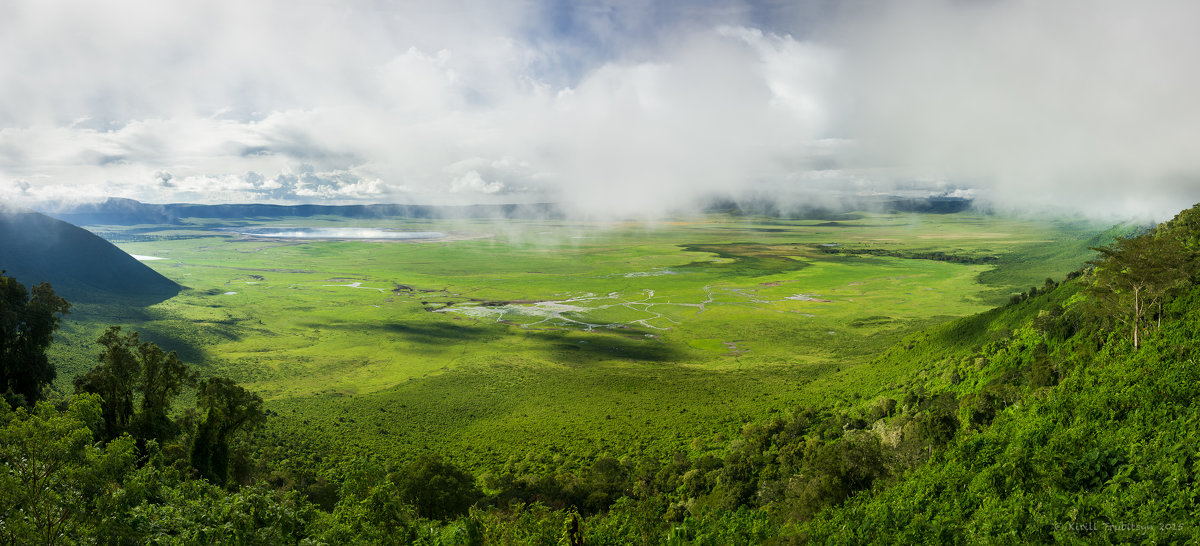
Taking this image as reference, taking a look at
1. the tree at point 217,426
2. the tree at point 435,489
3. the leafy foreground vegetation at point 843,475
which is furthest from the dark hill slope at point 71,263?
the tree at point 435,489

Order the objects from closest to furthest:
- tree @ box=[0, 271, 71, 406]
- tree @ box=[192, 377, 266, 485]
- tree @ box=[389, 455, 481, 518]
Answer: tree @ box=[389, 455, 481, 518] < tree @ box=[192, 377, 266, 485] < tree @ box=[0, 271, 71, 406]

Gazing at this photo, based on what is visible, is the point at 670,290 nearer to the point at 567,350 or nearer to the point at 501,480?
the point at 567,350

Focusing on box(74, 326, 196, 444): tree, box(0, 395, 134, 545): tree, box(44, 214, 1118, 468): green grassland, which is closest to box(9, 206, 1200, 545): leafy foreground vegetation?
box(0, 395, 134, 545): tree

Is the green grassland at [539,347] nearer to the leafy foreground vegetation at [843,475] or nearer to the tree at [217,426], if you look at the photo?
the leafy foreground vegetation at [843,475]

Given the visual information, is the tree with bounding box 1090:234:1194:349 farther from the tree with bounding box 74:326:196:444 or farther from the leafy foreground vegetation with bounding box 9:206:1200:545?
the tree with bounding box 74:326:196:444

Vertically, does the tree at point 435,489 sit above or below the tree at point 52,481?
below

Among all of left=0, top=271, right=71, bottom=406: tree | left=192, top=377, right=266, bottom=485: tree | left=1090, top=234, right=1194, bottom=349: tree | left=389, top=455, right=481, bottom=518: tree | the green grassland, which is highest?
left=1090, top=234, right=1194, bottom=349: tree

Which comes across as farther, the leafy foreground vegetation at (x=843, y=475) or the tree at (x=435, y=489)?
the tree at (x=435, y=489)
